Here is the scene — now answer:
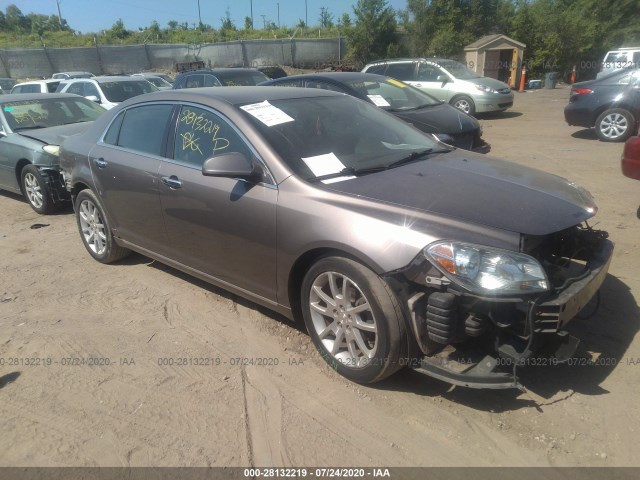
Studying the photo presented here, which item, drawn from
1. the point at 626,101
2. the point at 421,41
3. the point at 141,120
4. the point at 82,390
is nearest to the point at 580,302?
the point at 82,390

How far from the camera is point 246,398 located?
9.59 feet

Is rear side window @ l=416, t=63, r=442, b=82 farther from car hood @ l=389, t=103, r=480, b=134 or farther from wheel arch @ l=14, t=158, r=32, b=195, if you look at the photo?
wheel arch @ l=14, t=158, r=32, b=195

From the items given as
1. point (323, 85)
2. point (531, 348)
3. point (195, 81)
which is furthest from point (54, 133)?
point (531, 348)

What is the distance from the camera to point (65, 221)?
21.7ft

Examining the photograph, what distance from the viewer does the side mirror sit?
121 inches

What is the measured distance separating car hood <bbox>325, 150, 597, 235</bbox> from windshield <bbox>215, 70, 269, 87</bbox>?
929 centimetres

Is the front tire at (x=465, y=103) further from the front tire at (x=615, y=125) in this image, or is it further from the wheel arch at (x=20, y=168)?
the wheel arch at (x=20, y=168)

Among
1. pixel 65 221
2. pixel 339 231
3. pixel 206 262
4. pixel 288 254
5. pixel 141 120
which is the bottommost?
pixel 65 221

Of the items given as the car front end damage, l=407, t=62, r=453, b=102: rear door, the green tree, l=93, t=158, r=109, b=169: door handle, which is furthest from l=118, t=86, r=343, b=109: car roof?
the green tree

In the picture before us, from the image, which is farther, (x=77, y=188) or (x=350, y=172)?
(x=77, y=188)

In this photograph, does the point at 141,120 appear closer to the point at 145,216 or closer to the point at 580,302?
the point at 145,216

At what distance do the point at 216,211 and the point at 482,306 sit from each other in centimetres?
186

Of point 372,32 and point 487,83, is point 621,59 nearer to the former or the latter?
point 487,83

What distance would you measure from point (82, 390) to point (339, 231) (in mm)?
1854
